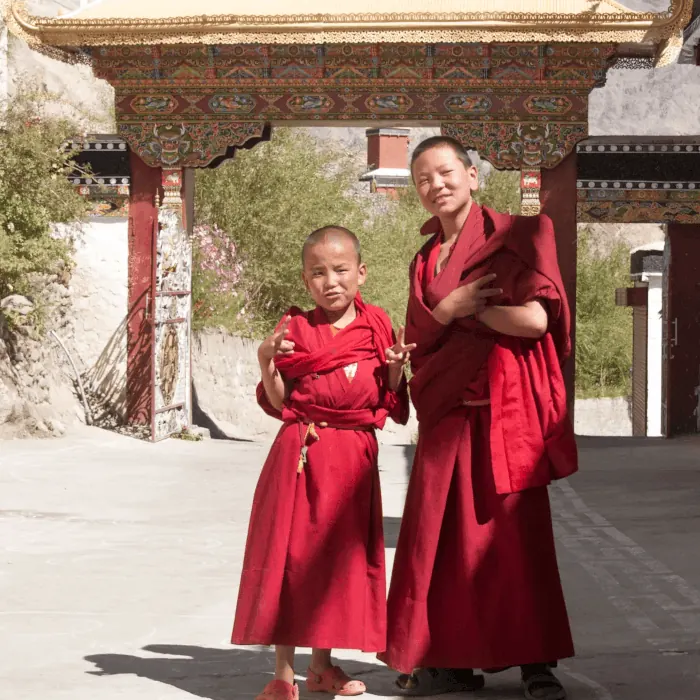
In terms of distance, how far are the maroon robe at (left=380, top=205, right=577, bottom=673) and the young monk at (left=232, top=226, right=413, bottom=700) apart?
4.7 inches

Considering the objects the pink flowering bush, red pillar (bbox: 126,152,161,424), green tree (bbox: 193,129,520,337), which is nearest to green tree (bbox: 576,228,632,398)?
green tree (bbox: 193,129,520,337)

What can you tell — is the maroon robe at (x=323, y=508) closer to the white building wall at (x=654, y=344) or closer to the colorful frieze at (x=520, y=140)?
the colorful frieze at (x=520, y=140)

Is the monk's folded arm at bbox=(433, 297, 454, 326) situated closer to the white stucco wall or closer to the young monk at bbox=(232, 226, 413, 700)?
the young monk at bbox=(232, 226, 413, 700)

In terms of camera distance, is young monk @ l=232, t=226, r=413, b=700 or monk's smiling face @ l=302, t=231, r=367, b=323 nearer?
young monk @ l=232, t=226, r=413, b=700

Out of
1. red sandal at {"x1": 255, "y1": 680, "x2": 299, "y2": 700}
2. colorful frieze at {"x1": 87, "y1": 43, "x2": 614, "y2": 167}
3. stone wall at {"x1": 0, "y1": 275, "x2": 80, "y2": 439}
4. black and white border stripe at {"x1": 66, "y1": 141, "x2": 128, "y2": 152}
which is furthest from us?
black and white border stripe at {"x1": 66, "y1": 141, "x2": 128, "y2": 152}

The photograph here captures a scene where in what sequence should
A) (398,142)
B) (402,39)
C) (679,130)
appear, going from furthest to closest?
(679,130), (398,142), (402,39)

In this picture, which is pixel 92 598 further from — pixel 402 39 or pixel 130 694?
pixel 402 39

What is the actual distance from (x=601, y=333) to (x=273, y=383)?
30318 millimetres

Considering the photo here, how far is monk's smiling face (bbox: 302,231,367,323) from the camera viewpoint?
3.97 metres

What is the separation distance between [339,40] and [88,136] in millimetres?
2724

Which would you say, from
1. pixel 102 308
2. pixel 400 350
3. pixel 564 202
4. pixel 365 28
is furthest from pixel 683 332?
pixel 400 350

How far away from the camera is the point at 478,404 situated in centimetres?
396

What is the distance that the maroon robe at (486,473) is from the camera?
12.6 feet

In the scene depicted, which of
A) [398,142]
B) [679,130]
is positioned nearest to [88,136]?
[398,142]
